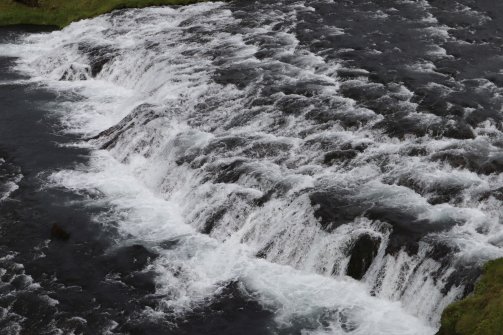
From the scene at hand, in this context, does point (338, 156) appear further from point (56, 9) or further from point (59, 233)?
point (56, 9)

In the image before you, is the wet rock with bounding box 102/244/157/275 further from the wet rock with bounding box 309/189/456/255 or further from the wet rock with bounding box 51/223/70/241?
the wet rock with bounding box 309/189/456/255

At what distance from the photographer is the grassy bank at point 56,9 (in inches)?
2849

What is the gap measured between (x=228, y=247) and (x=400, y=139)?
1265 centimetres

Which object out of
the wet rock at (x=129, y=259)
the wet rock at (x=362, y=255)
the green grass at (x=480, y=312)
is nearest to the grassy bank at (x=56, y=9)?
the wet rock at (x=129, y=259)

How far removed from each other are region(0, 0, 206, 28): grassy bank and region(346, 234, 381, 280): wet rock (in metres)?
46.9

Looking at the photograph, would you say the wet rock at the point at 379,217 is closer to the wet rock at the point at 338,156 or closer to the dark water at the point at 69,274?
the wet rock at the point at 338,156

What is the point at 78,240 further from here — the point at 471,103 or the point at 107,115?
the point at 471,103

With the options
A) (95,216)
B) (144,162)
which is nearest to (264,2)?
(144,162)

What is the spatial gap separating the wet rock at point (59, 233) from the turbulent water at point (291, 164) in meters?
2.17

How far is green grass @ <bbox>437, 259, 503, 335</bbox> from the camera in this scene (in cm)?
2419

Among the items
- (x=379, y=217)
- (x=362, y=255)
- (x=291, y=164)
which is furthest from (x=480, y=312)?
(x=291, y=164)

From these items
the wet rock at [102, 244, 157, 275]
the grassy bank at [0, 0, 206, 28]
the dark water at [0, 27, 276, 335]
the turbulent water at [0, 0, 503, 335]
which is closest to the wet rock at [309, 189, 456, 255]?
the turbulent water at [0, 0, 503, 335]

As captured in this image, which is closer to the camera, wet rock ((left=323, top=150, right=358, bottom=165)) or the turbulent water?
the turbulent water

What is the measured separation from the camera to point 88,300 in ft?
106
